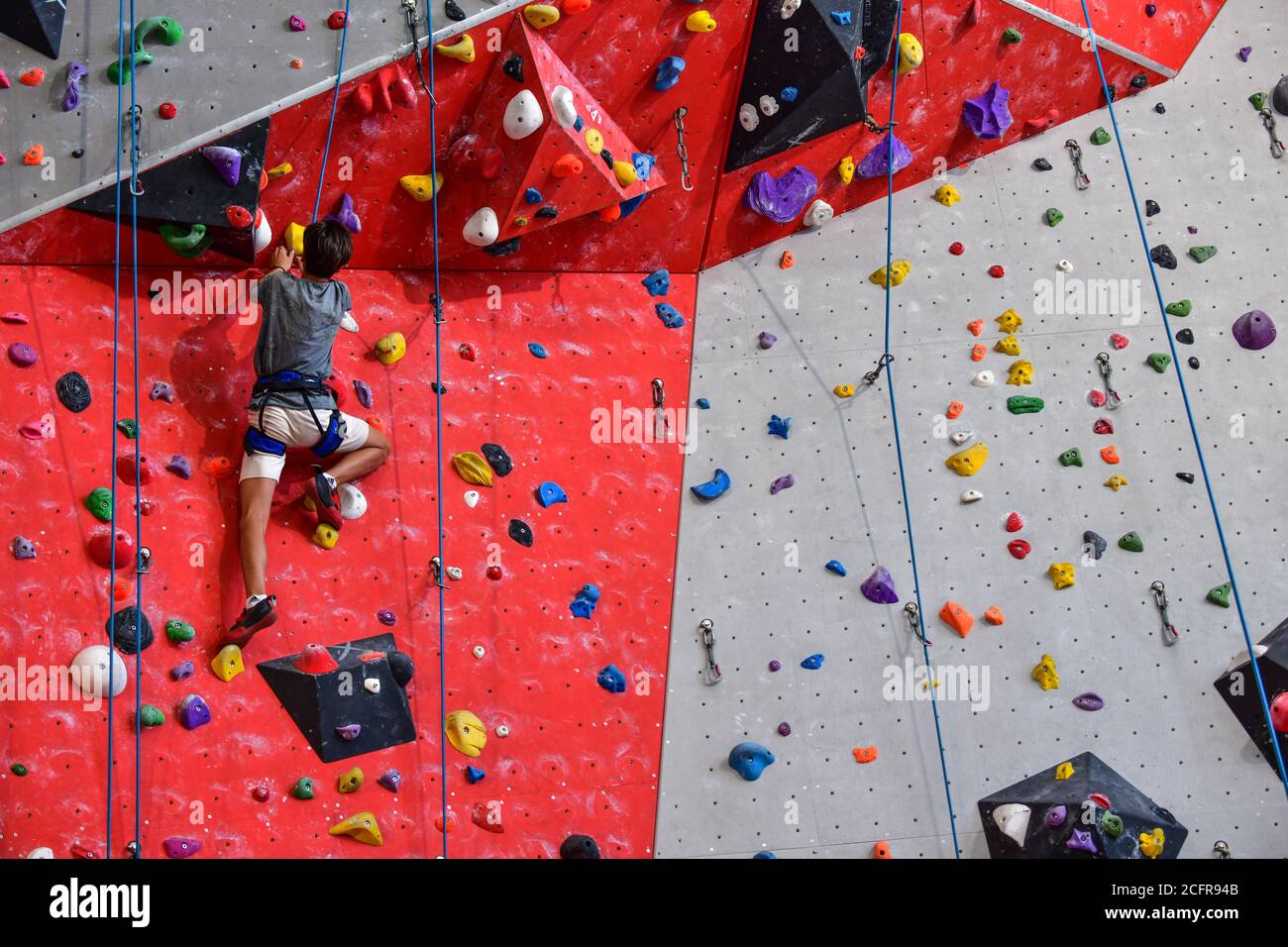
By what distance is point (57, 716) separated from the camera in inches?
224

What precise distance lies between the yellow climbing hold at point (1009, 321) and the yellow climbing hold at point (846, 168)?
794 millimetres

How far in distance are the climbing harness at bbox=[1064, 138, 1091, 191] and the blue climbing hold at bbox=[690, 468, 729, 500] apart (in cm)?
188

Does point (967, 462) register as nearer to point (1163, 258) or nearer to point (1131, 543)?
point (1131, 543)

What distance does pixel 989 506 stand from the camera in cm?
644

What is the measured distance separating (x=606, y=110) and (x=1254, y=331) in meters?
2.58

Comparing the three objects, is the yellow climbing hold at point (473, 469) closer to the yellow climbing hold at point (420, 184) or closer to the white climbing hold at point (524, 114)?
the yellow climbing hold at point (420, 184)

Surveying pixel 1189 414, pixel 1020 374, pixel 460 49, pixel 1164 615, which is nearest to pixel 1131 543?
pixel 1164 615

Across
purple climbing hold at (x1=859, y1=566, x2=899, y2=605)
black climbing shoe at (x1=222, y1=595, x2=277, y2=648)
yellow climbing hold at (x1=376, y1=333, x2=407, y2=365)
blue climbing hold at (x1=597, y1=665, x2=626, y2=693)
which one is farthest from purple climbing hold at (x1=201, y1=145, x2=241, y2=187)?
purple climbing hold at (x1=859, y1=566, x2=899, y2=605)

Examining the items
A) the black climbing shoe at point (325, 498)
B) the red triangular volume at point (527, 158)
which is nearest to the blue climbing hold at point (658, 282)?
the red triangular volume at point (527, 158)

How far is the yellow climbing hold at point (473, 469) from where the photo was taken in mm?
6289

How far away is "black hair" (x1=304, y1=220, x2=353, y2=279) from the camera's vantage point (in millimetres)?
5898

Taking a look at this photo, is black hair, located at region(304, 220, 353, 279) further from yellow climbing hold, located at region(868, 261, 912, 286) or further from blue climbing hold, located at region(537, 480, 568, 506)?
yellow climbing hold, located at region(868, 261, 912, 286)

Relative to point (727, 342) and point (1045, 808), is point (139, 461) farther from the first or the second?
point (1045, 808)
